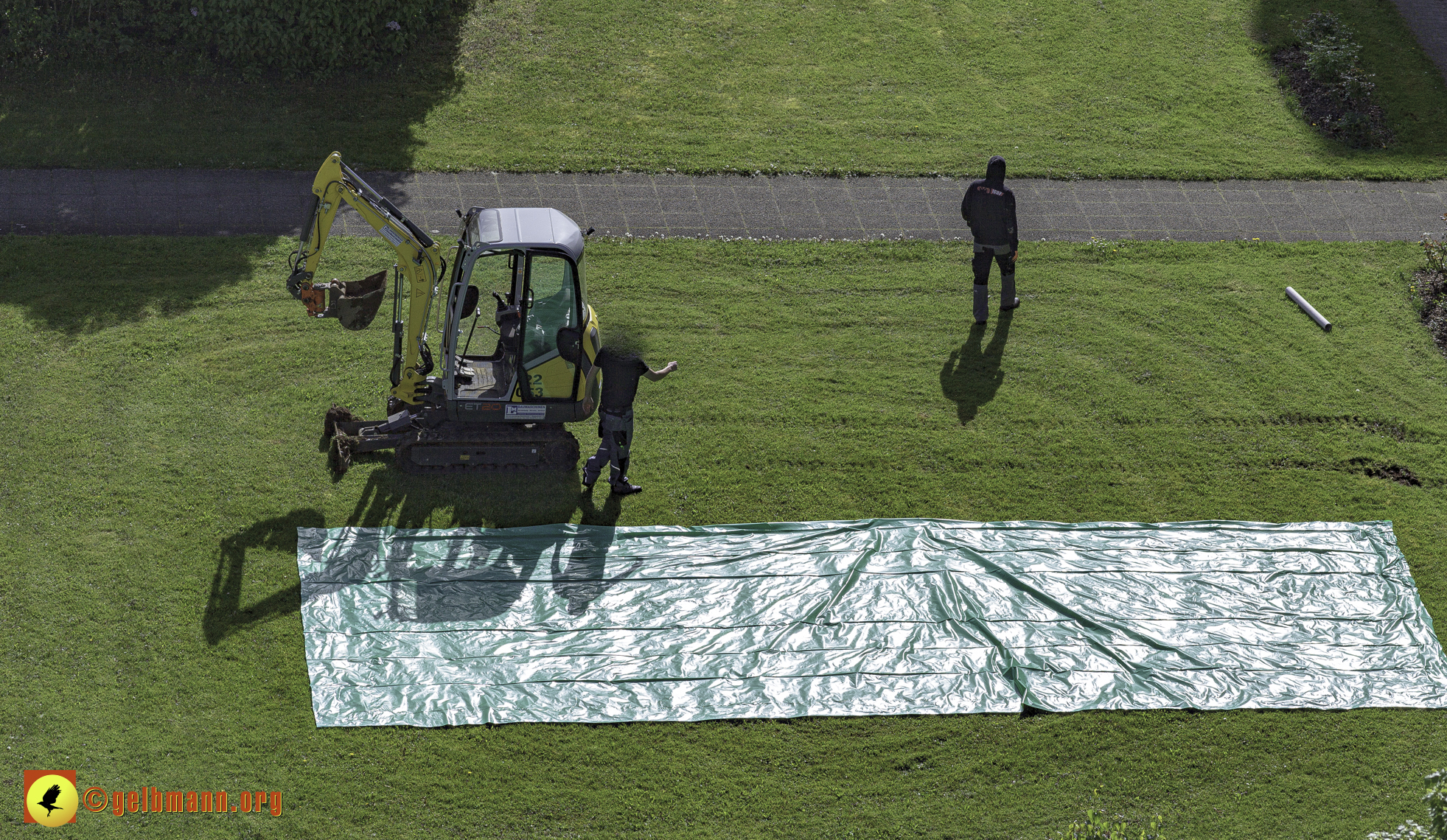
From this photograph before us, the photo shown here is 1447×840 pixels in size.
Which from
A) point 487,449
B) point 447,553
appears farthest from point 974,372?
point 447,553

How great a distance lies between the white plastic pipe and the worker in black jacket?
431cm

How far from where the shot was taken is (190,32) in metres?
19.8

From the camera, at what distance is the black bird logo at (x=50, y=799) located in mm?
9625

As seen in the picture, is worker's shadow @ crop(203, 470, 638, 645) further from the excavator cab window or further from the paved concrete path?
the paved concrete path

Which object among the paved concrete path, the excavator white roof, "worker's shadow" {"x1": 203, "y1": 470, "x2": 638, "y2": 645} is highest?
the excavator white roof

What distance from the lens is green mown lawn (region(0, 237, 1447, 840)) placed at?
10320 mm

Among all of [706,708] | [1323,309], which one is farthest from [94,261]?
[1323,309]

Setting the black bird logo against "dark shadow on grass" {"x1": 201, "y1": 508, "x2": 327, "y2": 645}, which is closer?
the black bird logo

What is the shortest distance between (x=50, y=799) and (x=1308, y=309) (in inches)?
646

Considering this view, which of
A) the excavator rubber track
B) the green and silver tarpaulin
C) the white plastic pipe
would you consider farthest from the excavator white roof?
the white plastic pipe

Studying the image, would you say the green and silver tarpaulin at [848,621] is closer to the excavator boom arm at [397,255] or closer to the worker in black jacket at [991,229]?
the excavator boom arm at [397,255]

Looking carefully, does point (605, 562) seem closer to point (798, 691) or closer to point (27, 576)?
point (798, 691)

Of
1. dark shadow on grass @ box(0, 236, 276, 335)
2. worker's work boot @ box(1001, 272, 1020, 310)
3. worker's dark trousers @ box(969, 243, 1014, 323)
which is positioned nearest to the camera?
dark shadow on grass @ box(0, 236, 276, 335)

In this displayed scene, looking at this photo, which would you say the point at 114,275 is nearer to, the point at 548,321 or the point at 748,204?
the point at 548,321
